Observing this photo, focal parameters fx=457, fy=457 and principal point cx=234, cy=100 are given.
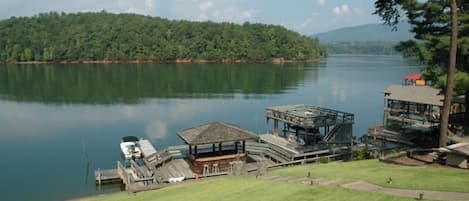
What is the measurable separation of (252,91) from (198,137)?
5267 centimetres

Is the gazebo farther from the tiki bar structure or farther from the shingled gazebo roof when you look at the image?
the tiki bar structure

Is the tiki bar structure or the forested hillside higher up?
the forested hillside

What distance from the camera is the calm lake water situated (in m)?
33.3

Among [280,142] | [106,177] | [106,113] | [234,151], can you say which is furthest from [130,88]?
[234,151]

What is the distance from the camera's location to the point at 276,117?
37281 millimetres

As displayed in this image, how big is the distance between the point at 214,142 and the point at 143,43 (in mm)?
156679

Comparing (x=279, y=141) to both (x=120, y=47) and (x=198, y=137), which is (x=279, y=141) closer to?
(x=198, y=137)

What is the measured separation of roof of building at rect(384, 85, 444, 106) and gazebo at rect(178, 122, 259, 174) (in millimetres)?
18229

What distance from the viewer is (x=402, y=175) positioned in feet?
52.7

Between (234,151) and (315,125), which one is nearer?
(234,151)

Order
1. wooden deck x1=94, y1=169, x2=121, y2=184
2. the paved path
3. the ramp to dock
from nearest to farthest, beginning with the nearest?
the paved path, wooden deck x1=94, y1=169, x2=121, y2=184, the ramp to dock

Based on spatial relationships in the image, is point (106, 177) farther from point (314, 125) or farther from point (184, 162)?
point (314, 125)

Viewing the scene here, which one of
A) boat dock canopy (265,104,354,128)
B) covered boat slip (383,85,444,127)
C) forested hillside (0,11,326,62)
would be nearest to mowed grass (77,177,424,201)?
boat dock canopy (265,104,354,128)

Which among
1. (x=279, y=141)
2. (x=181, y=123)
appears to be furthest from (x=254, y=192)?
(x=181, y=123)
